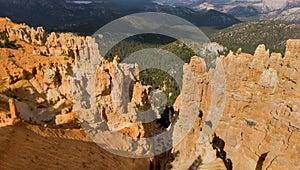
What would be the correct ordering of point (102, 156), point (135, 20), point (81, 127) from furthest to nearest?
point (135, 20)
point (81, 127)
point (102, 156)

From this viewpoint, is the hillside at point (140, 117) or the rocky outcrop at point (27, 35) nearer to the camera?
the hillside at point (140, 117)

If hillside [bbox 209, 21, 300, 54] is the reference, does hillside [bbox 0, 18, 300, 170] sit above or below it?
above

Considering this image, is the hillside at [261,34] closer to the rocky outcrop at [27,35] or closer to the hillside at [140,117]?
the rocky outcrop at [27,35]

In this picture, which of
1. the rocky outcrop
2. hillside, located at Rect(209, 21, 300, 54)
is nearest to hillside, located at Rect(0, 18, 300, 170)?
A: the rocky outcrop

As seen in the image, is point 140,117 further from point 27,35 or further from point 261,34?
point 261,34

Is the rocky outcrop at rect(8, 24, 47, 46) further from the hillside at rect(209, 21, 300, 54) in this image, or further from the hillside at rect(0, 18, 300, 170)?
the hillside at rect(209, 21, 300, 54)

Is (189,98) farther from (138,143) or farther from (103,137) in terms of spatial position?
(103,137)

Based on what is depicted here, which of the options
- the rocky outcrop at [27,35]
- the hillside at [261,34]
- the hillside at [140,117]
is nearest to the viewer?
the hillside at [140,117]

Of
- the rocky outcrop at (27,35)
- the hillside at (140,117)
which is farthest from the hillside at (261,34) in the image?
the hillside at (140,117)

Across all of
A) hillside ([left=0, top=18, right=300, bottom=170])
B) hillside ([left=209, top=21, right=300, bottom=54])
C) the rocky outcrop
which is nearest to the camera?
hillside ([left=0, top=18, right=300, bottom=170])

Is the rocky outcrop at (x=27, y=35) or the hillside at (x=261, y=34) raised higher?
the rocky outcrop at (x=27, y=35)

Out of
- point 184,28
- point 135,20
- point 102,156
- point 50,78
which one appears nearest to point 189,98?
point 102,156
